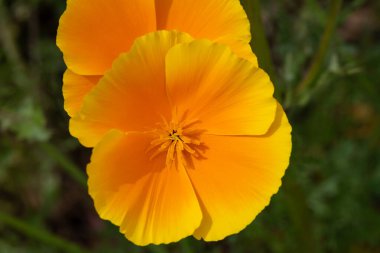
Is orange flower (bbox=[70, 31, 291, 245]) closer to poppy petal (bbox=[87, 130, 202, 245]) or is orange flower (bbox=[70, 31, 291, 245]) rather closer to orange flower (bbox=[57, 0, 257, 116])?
poppy petal (bbox=[87, 130, 202, 245])

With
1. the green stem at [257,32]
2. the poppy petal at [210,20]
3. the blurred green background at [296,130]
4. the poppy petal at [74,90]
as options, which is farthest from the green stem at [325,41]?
the poppy petal at [74,90]

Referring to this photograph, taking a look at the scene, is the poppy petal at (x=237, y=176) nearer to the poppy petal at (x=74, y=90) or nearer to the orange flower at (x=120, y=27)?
the orange flower at (x=120, y=27)

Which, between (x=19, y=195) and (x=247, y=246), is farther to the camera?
(x=19, y=195)

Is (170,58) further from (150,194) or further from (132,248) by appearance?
(132,248)

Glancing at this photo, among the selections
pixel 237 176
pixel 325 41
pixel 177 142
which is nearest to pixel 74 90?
pixel 177 142

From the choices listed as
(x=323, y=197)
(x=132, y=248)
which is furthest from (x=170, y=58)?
(x=323, y=197)

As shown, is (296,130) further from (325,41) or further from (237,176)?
(237,176)
